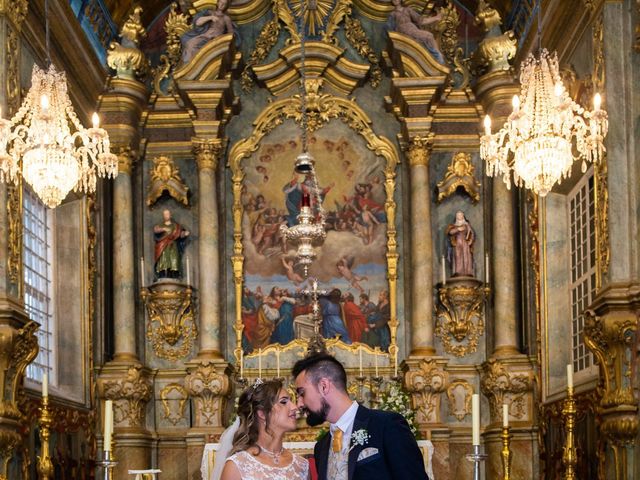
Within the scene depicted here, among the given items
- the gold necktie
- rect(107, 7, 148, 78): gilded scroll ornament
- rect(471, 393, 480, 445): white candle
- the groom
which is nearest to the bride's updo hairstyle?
Answer: the groom

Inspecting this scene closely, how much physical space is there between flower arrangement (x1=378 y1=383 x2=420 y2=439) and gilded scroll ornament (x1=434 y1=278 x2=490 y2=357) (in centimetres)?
119

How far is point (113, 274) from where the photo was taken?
50.2ft

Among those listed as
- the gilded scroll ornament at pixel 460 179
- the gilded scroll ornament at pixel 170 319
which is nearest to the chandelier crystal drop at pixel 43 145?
the gilded scroll ornament at pixel 170 319

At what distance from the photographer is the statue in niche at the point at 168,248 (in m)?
15.4

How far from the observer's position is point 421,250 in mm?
15273

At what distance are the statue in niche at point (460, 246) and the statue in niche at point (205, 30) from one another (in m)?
4.00

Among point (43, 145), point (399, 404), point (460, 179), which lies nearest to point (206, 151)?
point (460, 179)

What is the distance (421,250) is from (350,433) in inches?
377

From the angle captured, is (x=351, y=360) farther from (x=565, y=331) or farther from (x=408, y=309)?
(x=565, y=331)

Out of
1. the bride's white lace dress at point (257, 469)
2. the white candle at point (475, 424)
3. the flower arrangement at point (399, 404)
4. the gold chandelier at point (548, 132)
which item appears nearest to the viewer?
the bride's white lace dress at point (257, 469)

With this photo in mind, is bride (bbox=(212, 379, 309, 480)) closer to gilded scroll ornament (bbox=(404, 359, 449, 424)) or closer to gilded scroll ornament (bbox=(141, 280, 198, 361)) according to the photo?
gilded scroll ornament (bbox=(404, 359, 449, 424))

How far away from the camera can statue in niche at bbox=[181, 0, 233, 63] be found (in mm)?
15609

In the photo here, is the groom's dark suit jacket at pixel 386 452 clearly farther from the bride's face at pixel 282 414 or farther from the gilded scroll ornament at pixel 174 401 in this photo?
the gilded scroll ornament at pixel 174 401

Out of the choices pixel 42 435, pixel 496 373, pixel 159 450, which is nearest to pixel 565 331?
pixel 496 373
